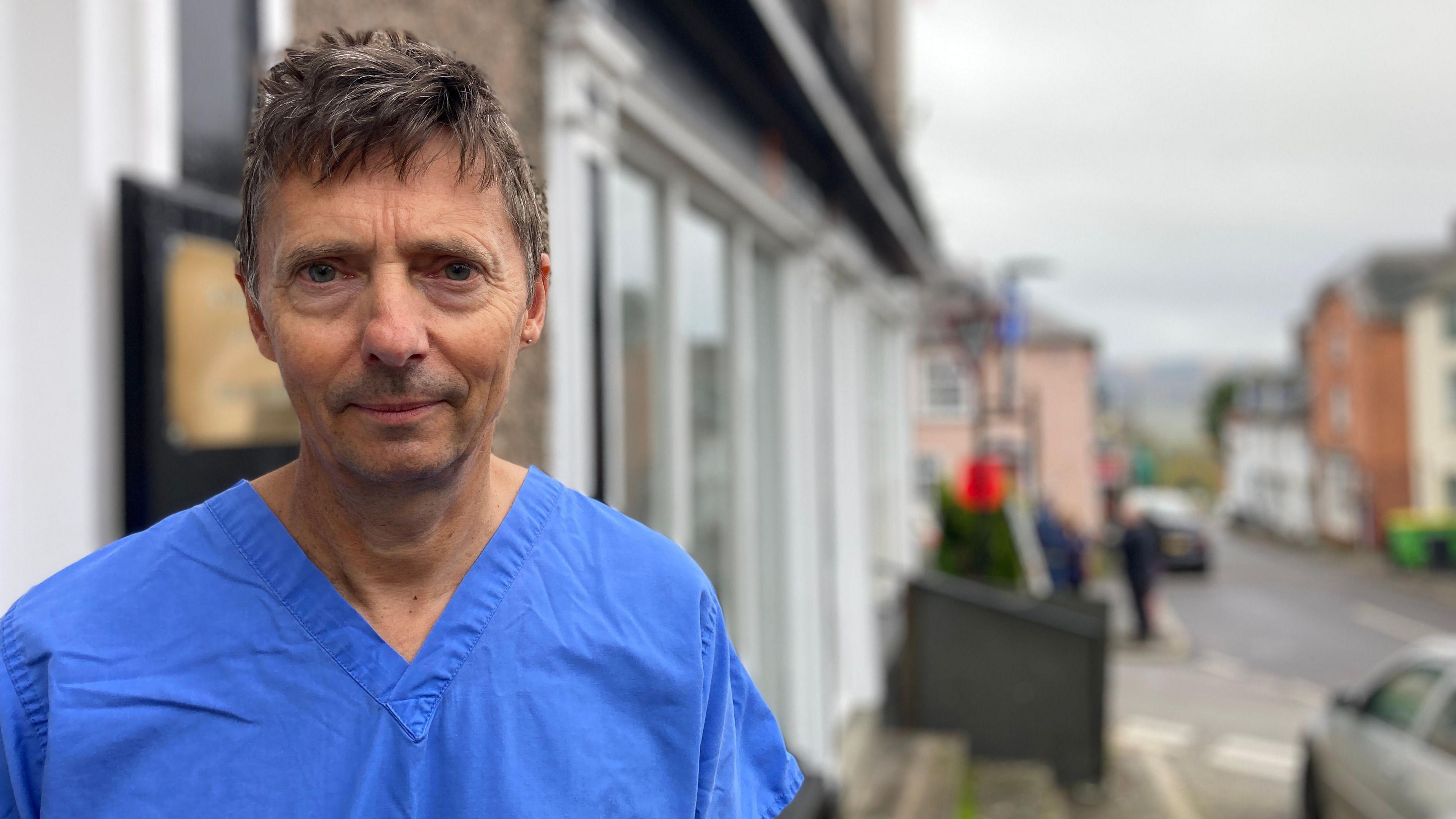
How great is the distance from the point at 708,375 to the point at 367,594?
14.1 feet

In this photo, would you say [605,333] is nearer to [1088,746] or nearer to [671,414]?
[671,414]

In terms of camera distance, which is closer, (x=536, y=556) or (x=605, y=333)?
(x=536, y=556)

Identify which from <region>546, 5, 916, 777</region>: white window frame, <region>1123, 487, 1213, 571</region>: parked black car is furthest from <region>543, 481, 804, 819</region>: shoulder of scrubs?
<region>1123, 487, 1213, 571</region>: parked black car

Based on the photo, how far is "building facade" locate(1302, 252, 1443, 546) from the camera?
36.4 metres

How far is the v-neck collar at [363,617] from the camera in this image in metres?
0.96

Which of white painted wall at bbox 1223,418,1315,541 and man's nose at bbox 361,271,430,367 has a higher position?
man's nose at bbox 361,271,430,367

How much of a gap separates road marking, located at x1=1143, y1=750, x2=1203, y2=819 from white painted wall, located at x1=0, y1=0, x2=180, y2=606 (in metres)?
7.84

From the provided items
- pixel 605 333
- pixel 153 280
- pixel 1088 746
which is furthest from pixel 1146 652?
pixel 153 280

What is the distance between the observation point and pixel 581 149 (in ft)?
10.0

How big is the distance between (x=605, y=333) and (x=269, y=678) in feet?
7.65

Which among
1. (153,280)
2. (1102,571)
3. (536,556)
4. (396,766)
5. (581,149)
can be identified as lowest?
(1102,571)

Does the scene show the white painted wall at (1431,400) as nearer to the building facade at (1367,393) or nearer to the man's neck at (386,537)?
the building facade at (1367,393)

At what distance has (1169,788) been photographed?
855 centimetres

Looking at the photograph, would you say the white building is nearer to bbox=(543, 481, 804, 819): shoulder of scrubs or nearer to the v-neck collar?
bbox=(543, 481, 804, 819): shoulder of scrubs
